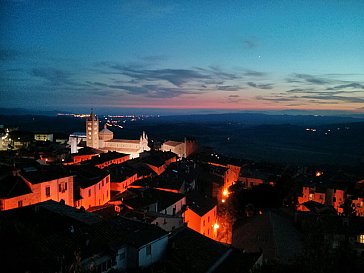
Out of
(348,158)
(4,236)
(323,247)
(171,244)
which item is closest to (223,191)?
(171,244)

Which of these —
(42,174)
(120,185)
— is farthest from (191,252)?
(120,185)

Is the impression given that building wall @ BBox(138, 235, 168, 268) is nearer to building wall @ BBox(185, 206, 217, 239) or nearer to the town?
the town

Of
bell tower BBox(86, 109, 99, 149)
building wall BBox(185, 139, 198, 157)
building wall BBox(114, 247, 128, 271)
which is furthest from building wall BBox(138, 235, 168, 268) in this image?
building wall BBox(185, 139, 198, 157)

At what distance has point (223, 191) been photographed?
2301 inches

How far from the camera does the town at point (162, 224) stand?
43.9 feet

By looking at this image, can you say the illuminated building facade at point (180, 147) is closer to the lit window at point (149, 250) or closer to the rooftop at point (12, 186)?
the rooftop at point (12, 186)

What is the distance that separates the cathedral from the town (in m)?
28.5

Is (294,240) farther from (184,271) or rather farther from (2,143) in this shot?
(2,143)

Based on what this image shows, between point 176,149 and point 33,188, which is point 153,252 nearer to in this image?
point 33,188

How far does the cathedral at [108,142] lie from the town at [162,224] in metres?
28.5

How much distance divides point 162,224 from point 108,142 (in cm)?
7125

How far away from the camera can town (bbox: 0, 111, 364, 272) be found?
1337cm

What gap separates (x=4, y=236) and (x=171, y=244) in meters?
8.80

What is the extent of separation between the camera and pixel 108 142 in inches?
3698
